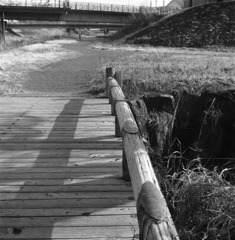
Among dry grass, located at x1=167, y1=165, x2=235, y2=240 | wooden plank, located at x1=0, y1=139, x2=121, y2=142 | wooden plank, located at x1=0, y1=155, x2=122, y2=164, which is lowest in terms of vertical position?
wooden plank, located at x1=0, y1=139, x2=121, y2=142

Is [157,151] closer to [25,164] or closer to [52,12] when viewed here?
[25,164]

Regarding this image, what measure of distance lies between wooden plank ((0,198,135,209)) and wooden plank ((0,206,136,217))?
58 millimetres

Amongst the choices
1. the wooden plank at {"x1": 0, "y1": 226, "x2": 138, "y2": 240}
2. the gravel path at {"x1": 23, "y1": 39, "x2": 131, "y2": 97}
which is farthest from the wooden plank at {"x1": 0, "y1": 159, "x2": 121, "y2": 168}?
the gravel path at {"x1": 23, "y1": 39, "x2": 131, "y2": 97}

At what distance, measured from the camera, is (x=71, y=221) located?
3.14 m

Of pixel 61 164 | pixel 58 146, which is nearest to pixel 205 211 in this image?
pixel 61 164

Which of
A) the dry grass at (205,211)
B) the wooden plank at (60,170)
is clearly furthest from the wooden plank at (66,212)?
the wooden plank at (60,170)

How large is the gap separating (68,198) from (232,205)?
1488mm

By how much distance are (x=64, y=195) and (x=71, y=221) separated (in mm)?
490

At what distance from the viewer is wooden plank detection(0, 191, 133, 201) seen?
11.7ft

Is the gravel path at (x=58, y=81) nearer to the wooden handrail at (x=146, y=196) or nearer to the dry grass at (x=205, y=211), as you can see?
the wooden handrail at (x=146, y=196)

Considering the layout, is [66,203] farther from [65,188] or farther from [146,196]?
[146,196]

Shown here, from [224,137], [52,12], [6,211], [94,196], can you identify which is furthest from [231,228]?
[52,12]

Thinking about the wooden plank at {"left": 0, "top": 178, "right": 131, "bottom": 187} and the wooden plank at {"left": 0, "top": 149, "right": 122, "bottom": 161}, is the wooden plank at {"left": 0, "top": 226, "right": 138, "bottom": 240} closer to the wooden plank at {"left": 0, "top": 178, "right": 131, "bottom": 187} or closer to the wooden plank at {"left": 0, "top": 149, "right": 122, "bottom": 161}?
the wooden plank at {"left": 0, "top": 178, "right": 131, "bottom": 187}

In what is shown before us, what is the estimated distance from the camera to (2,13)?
2156 inches
